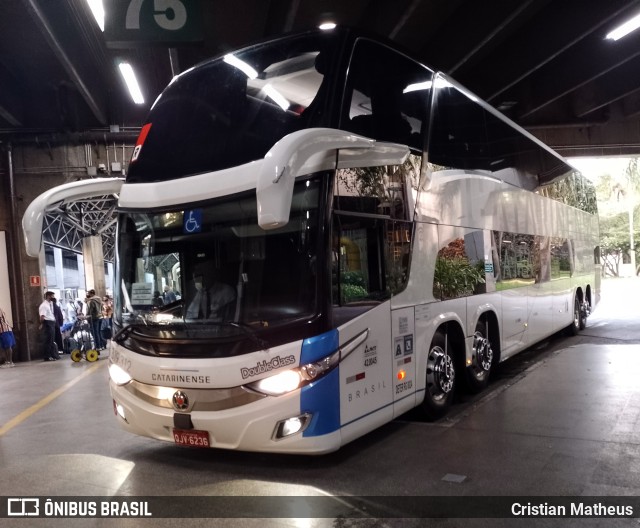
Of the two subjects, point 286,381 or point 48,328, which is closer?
point 286,381

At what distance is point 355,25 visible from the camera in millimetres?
8578

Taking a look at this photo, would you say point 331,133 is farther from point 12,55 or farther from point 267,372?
point 12,55

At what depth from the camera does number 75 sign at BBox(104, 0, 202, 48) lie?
7039 mm

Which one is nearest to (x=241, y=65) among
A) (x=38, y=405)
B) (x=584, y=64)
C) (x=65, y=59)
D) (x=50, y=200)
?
(x=50, y=200)

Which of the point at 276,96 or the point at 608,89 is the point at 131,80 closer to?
the point at 276,96

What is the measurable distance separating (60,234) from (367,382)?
3351 centimetres

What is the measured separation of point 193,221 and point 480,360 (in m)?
4.67

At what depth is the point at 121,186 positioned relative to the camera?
6078 millimetres

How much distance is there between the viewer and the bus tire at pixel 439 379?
6539 mm

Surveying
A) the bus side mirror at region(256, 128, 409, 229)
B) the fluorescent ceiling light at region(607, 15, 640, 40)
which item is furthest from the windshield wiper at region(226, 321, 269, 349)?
the fluorescent ceiling light at region(607, 15, 640, 40)

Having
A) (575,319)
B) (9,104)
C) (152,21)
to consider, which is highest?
(9,104)

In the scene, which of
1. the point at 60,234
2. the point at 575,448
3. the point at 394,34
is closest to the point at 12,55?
the point at 394,34

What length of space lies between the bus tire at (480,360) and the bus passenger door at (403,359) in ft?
5.93

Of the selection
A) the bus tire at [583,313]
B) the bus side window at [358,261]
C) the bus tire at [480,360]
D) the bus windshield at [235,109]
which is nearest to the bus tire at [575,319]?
the bus tire at [583,313]
